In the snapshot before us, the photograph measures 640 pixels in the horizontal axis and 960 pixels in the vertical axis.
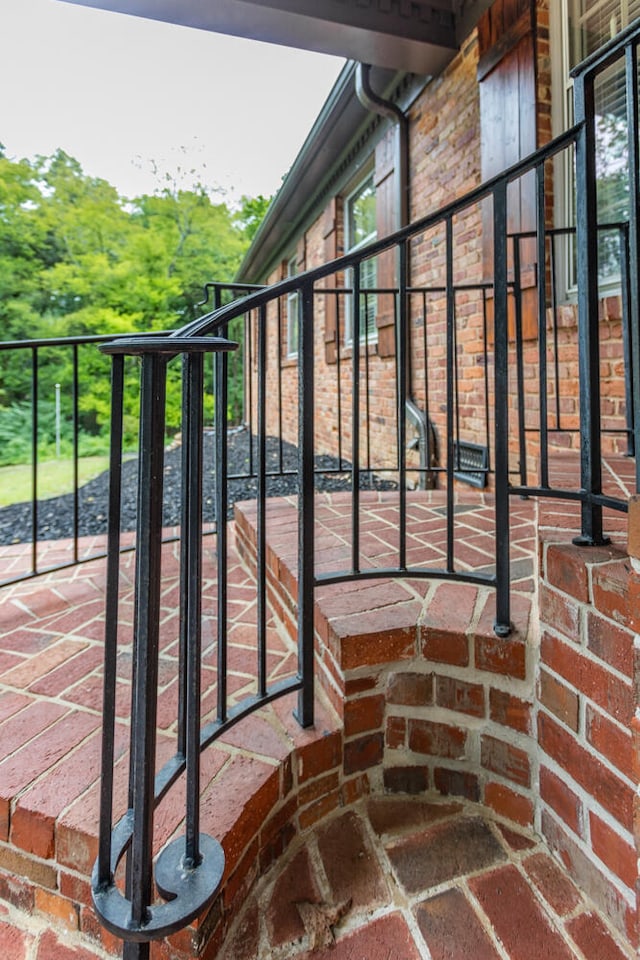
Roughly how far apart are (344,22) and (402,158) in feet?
3.52

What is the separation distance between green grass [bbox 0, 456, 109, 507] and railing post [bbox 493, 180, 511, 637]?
5.33 m

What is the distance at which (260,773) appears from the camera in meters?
1.06

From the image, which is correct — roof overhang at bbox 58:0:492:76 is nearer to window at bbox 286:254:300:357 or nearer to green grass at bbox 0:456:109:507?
green grass at bbox 0:456:109:507

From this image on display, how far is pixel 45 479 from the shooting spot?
7398 millimetres

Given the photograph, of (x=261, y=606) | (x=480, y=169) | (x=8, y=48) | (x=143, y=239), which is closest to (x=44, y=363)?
(x=143, y=239)

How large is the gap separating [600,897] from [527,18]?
11.8 feet

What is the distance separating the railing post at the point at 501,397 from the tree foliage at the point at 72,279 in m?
10.3

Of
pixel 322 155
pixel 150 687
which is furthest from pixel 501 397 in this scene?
pixel 322 155

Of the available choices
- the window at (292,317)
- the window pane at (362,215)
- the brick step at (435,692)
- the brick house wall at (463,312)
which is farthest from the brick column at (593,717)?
the window at (292,317)

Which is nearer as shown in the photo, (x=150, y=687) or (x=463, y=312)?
(x=150, y=687)

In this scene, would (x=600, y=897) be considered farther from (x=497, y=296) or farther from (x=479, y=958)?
(x=497, y=296)

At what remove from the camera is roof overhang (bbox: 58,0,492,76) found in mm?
2926

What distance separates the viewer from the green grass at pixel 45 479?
20.4ft

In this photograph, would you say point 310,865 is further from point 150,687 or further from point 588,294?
point 588,294
